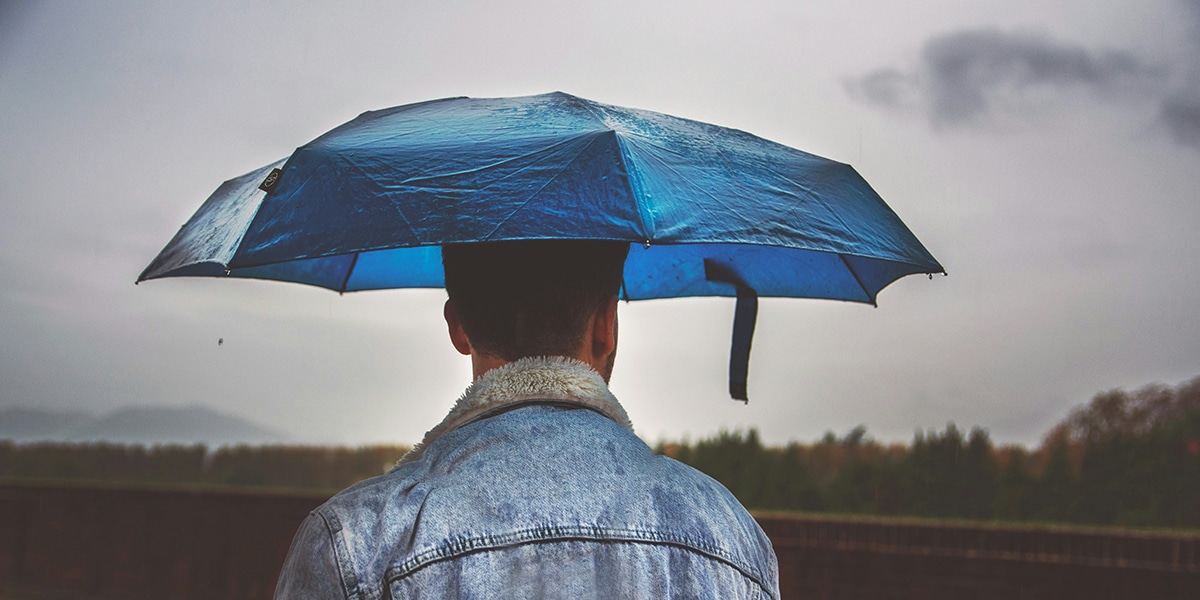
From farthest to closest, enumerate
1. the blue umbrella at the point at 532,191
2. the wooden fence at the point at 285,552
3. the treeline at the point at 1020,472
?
1. the treeline at the point at 1020,472
2. the wooden fence at the point at 285,552
3. the blue umbrella at the point at 532,191

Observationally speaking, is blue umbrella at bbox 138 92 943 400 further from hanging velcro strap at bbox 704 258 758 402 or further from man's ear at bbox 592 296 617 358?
hanging velcro strap at bbox 704 258 758 402

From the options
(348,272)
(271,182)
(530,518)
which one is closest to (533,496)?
(530,518)

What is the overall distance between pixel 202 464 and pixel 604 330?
29.8ft

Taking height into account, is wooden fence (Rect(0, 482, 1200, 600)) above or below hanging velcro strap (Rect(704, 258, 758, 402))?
below

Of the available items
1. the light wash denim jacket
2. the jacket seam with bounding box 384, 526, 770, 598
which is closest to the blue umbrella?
the light wash denim jacket

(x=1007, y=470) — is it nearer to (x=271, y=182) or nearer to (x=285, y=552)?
(x=285, y=552)

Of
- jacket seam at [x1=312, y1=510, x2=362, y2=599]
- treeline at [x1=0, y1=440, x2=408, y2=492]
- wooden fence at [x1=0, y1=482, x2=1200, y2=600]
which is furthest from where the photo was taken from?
treeline at [x1=0, y1=440, x2=408, y2=492]

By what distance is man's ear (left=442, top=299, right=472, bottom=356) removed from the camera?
4.75 feet

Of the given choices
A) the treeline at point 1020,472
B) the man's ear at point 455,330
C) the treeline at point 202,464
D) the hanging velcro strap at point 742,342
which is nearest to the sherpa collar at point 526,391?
the man's ear at point 455,330

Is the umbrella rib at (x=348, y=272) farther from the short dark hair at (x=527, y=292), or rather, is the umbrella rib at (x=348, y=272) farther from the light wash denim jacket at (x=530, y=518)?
the light wash denim jacket at (x=530, y=518)

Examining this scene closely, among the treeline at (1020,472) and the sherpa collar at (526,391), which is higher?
the sherpa collar at (526,391)

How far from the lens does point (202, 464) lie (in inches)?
375

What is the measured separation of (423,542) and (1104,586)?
486 centimetres

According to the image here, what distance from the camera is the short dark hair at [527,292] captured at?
136cm
